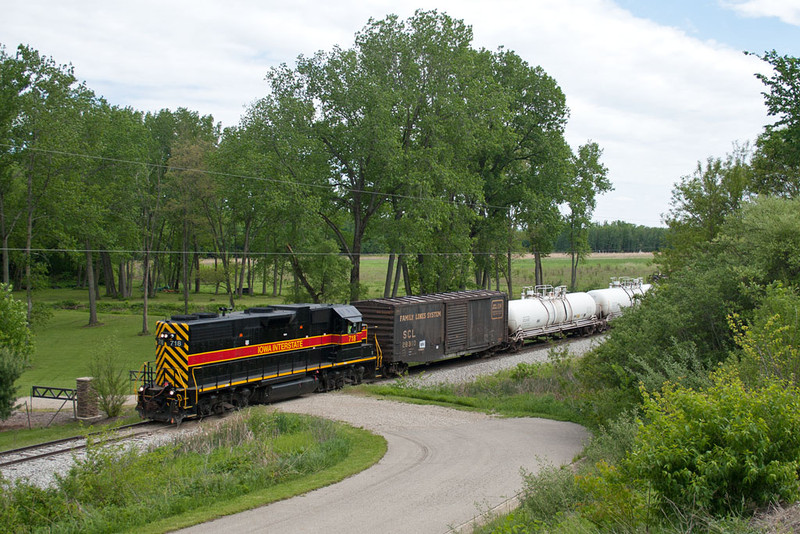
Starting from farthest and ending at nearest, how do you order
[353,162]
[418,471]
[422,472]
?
[353,162] < [418,471] < [422,472]

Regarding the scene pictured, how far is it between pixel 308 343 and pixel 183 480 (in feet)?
39.0

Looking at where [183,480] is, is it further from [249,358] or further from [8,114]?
[8,114]

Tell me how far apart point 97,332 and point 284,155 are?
22632 millimetres

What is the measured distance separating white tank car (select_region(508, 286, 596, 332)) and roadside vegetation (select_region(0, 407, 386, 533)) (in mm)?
20381

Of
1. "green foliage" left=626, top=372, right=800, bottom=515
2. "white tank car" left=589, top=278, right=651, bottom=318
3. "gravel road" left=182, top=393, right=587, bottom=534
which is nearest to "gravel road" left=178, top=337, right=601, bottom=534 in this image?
"gravel road" left=182, top=393, right=587, bottom=534

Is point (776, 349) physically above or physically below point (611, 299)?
above

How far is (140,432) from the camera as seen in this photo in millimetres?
20719

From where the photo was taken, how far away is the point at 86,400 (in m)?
23.9

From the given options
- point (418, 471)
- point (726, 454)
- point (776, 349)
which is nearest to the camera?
A: point (726, 454)

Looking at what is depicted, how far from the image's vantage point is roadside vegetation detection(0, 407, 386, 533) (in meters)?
12.8

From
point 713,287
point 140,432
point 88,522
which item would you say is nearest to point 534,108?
point 713,287

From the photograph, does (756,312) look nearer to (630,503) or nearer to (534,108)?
(630,503)

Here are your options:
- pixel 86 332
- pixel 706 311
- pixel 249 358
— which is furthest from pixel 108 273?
pixel 706 311

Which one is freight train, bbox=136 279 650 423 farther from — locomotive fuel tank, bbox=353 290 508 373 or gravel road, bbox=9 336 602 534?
gravel road, bbox=9 336 602 534
